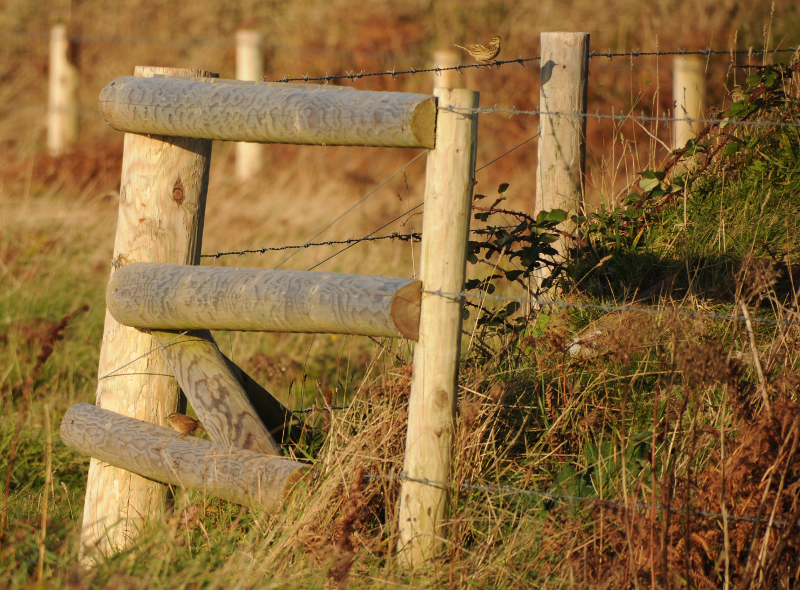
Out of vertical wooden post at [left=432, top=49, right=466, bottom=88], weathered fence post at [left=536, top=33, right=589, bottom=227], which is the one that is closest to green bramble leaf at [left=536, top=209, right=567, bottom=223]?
weathered fence post at [left=536, top=33, right=589, bottom=227]

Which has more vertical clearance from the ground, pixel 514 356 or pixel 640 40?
pixel 640 40

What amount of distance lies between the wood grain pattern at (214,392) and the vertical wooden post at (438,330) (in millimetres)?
550

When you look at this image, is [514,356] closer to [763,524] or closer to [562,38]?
[763,524]

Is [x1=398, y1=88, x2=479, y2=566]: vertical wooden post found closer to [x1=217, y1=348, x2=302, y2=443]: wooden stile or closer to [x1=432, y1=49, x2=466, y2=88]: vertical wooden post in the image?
[x1=217, y1=348, x2=302, y2=443]: wooden stile

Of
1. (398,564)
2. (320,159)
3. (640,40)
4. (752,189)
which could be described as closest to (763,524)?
(398,564)

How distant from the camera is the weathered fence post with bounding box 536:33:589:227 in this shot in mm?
3486

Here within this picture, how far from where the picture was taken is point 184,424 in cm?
265

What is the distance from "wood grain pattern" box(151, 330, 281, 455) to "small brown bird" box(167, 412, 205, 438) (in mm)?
48

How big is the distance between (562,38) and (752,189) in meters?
1.00

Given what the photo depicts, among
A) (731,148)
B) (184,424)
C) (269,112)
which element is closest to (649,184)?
(731,148)

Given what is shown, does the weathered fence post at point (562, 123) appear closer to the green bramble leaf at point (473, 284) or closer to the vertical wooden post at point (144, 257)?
the green bramble leaf at point (473, 284)

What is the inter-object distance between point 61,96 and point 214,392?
8.46 metres

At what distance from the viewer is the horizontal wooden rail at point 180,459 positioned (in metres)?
2.34

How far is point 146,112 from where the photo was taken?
8.42 ft
